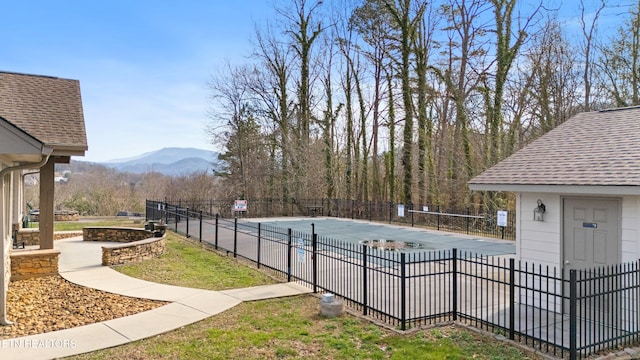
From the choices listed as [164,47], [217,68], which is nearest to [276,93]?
[217,68]

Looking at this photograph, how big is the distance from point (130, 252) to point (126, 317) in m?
5.22

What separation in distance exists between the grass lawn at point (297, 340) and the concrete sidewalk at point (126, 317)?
0.94 ft

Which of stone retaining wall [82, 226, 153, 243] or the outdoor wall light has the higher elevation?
the outdoor wall light

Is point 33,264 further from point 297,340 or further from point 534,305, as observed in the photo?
point 534,305

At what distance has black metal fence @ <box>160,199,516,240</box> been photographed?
19.5m

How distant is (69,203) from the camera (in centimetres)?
3288

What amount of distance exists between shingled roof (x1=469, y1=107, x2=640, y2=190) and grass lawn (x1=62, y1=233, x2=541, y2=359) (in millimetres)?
3133

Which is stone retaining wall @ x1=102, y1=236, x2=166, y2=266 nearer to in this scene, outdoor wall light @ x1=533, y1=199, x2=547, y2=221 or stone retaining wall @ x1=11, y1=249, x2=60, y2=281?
stone retaining wall @ x1=11, y1=249, x2=60, y2=281

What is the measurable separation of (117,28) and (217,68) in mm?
15598

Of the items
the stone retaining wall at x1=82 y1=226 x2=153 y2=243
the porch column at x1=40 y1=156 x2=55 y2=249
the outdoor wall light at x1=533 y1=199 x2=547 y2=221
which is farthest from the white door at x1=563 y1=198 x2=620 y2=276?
the stone retaining wall at x1=82 y1=226 x2=153 y2=243

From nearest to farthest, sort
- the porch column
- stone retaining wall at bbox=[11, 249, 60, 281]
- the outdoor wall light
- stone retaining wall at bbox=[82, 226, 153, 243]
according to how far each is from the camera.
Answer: the outdoor wall light → stone retaining wall at bbox=[11, 249, 60, 281] → the porch column → stone retaining wall at bbox=[82, 226, 153, 243]

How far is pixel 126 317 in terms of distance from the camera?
22.5ft

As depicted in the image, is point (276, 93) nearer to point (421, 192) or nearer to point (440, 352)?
point (421, 192)

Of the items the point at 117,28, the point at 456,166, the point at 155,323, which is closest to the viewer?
the point at 155,323
